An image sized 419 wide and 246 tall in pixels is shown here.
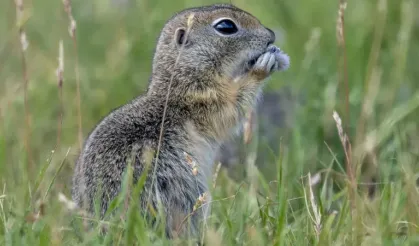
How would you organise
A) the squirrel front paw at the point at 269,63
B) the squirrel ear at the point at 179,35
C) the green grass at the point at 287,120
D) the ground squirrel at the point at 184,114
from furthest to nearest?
1. the squirrel ear at the point at 179,35
2. the squirrel front paw at the point at 269,63
3. the ground squirrel at the point at 184,114
4. the green grass at the point at 287,120

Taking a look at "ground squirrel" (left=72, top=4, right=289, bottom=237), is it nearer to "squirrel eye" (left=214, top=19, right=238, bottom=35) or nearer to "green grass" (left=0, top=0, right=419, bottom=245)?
"squirrel eye" (left=214, top=19, right=238, bottom=35)

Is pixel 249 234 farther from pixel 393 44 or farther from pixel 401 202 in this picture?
pixel 393 44

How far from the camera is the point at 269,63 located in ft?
14.6

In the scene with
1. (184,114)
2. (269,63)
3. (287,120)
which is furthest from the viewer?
(287,120)

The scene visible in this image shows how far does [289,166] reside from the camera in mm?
5141

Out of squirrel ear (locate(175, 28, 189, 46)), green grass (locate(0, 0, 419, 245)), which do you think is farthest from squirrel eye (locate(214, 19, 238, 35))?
green grass (locate(0, 0, 419, 245))

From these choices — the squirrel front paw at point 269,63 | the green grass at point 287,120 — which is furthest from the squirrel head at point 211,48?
the green grass at point 287,120

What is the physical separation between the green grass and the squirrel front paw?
1.42ft

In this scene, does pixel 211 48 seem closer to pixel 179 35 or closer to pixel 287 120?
pixel 179 35

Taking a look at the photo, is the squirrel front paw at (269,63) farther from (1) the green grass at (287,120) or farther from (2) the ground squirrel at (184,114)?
(1) the green grass at (287,120)

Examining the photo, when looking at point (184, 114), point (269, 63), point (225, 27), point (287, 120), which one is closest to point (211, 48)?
point (225, 27)

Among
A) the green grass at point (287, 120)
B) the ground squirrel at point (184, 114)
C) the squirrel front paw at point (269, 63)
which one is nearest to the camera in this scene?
the green grass at point (287, 120)

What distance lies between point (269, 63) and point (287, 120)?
1.41 meters

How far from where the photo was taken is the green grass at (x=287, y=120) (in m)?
3.36
